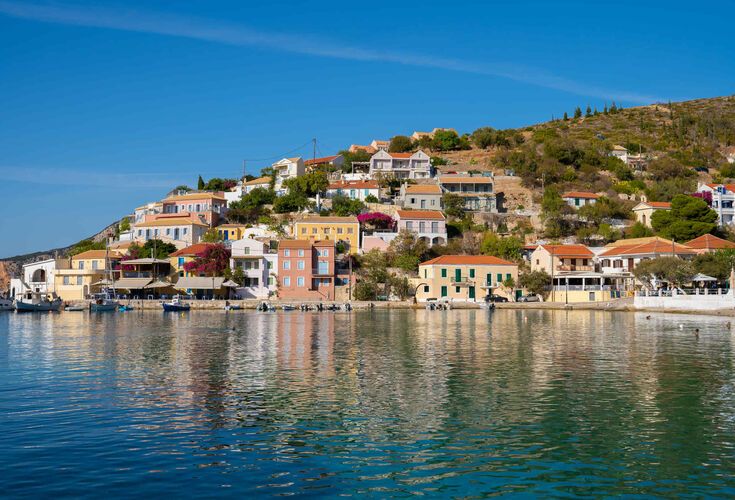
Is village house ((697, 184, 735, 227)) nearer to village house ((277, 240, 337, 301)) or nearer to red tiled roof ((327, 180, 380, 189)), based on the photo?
red tiled roof ((327, 180, 380, 189))

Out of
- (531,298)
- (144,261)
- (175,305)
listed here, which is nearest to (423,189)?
(531,298)

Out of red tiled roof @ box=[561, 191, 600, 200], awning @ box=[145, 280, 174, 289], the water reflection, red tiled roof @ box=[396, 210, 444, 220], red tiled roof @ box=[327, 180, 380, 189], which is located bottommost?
the water reflection

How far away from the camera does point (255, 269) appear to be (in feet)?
237

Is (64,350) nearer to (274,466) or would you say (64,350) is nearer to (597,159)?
(274,466)

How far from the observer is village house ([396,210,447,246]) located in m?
79.4

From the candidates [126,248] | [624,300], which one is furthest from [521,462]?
[126,248]

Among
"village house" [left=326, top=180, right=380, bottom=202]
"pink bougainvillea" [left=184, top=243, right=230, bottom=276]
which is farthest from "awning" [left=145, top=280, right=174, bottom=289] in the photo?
"village house" [left=326, top=180, right=380, bottom=202]

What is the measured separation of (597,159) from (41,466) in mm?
105463

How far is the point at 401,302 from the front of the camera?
70.1m

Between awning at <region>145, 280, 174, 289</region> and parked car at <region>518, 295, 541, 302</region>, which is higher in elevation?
awning at <region>145, 280, 174, 289</region>

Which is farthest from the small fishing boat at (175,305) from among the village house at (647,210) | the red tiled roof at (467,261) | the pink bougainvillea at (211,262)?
the village house at (647,210)

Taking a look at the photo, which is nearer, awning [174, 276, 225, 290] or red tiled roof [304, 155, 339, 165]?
awning [174, 276, 225, 290]

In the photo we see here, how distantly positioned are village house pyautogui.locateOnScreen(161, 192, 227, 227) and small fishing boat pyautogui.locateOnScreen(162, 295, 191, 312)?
20.2m

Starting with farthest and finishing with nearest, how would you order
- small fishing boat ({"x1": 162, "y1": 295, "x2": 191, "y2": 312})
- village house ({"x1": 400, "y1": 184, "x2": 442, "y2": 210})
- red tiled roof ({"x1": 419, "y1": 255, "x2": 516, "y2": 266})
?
village house ({"x1": 400, "y1": 184, "x2": 442, "y2": 210})
red tiled roof ({"x1": 419, "y1": 255, "x2": 516, "y2": 266})
small fishing boat ({"x1": 162, "y1": 295, "x2": 191, "y2": 312})
